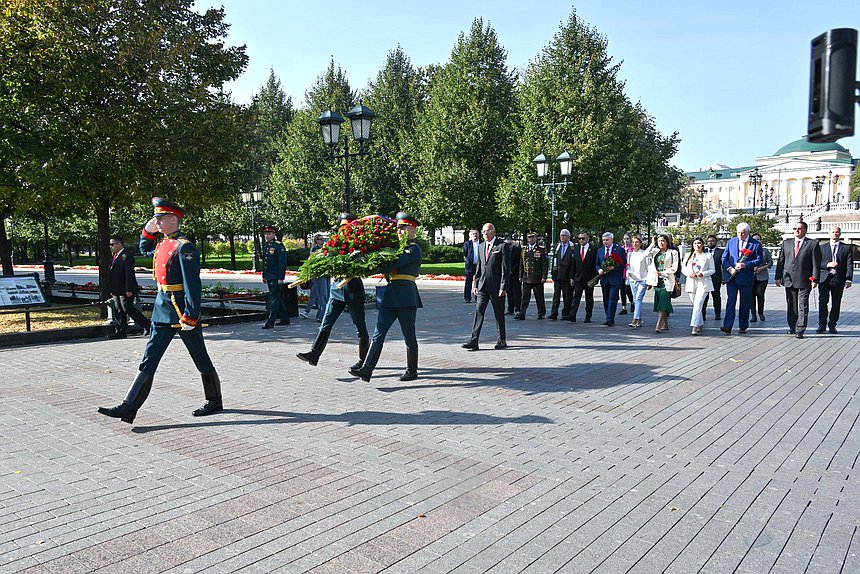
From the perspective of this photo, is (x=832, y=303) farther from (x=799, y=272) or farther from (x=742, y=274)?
(x=742, y=274)

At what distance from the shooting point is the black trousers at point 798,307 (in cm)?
1169

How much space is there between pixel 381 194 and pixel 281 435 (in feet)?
111

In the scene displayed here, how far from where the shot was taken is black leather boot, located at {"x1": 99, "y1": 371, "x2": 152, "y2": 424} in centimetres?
587

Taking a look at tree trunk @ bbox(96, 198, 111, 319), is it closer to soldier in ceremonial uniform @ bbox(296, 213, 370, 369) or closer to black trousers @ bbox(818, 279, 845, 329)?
soldier in ceremonial uniform @ bbox(296, 213, 370, 369)

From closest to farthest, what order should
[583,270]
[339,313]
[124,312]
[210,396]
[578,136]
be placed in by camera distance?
1. [210,396]
2. [339,313]
3. [124,312]
4. [583,270]
5. [578,136]

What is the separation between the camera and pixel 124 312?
11.5 meters

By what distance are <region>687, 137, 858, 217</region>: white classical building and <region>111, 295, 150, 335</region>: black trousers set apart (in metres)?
109

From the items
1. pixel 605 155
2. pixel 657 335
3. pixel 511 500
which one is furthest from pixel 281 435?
pixel 605 155

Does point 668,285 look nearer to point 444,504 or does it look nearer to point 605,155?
point 444,504

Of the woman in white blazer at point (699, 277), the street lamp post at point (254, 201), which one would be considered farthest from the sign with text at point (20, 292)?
the street lamp post at point (254, 201)

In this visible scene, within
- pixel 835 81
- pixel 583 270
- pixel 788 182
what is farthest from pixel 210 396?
pixel 788 182

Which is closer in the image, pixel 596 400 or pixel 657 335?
pixel 596 400

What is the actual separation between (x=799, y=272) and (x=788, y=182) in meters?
130

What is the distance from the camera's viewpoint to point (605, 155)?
104 feet
